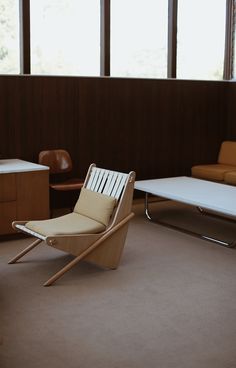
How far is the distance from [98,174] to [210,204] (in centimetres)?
111

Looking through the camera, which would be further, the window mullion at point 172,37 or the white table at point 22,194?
the window mullion at point 172,37

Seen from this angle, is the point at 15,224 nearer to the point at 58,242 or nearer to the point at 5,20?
the point at 58,242

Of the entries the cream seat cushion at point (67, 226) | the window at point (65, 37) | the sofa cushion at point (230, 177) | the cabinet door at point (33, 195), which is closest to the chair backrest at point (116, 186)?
the cream seat cushion at point (67, 226)

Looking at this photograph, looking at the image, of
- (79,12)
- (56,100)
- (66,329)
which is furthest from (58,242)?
(79,12)

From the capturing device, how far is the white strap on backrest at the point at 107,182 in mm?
4629

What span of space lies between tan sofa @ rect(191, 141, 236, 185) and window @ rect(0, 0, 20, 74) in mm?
2740

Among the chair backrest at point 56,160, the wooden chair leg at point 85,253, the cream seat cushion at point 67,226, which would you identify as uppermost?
the chair backrest at point 56,160

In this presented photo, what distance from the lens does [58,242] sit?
13.8 ft

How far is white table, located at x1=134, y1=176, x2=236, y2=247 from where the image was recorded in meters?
5.12

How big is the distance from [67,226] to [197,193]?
1707mm

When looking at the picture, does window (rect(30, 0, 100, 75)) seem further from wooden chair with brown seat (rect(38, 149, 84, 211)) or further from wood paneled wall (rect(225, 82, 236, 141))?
wood paneled wall (rect(225, 82, 236, 141))

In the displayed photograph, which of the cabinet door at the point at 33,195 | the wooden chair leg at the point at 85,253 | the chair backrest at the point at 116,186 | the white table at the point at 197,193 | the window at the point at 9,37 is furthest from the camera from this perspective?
the window at the point at 9,37

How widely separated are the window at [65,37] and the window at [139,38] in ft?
0.87

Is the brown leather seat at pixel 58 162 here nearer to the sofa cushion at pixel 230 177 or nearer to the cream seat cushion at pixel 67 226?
the cream seat cushion at pixel 67 226
